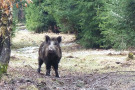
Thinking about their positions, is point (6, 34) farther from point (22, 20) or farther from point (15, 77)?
Result: point (22, 20)

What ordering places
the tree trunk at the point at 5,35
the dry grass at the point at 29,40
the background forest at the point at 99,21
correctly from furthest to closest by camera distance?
1. the dry grass at the point at 29,40
2. the background forest at the point at 99,21
3. the tree trunk at the point at 5,35

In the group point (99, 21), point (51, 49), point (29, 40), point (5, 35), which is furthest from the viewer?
point (29, 40)

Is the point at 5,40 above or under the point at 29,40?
above

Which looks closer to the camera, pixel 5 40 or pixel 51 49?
pixel 5 40

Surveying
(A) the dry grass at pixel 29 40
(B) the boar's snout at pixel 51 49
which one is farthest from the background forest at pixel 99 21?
(A) the dry grass at pixel 29 40

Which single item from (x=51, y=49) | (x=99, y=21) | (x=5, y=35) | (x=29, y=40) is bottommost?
(x=29, y=40)

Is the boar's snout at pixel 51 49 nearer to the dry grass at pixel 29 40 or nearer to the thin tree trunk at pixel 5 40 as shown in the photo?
the thin tree trunk at pixel 5 40

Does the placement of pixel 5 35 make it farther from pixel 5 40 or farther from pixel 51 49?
pixel 51 49

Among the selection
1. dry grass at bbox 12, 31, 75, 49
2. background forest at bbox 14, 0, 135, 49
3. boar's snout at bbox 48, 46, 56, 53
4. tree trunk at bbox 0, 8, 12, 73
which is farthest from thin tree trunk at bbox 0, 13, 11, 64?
dry grass at bbox 12, 31, 75, 49

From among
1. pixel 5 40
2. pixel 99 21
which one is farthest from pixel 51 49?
pixel 99 21

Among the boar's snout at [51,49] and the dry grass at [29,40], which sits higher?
the boar's snout at [51,49]

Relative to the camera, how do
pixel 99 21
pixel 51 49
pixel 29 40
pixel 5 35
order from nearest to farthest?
pixel 5 35 < pixel 51 49 < pixel 99 21 < pixel 29 40

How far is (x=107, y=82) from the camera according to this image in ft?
30.6

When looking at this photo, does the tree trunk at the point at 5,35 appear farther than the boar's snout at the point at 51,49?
No
